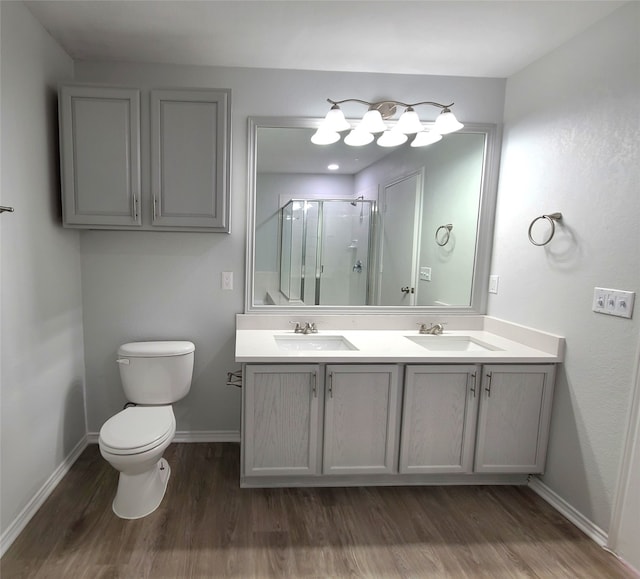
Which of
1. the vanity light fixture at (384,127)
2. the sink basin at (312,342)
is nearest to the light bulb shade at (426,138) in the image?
the vanity light fixture at (384,127)

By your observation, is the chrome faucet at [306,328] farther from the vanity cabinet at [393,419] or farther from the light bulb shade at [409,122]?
the light bulb shade at [409,122]

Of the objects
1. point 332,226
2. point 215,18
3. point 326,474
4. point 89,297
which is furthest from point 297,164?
point 326,474

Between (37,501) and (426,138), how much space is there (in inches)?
Result: 112

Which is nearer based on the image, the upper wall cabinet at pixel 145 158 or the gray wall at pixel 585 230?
the gray wall at pixel 585 230

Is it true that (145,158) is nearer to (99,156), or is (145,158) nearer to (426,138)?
(99,156)

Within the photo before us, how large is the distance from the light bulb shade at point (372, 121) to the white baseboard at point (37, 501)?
2.57 metres

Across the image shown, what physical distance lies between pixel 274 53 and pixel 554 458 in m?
2.67

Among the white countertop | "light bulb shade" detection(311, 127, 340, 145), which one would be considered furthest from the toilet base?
"light bulb shade" detection(311, 127, 340, 145)

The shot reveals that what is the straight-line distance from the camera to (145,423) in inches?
74.9

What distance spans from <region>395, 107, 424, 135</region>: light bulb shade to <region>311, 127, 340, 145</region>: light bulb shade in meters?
0.38

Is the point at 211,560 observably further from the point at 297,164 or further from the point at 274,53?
the point at 274,53

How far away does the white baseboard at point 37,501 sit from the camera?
163 centimetres

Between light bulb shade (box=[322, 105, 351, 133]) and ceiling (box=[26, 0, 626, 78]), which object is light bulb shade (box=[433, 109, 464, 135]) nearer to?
ceiling (box=[26, 0, 626, 78])

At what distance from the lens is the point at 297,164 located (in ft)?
7.88
